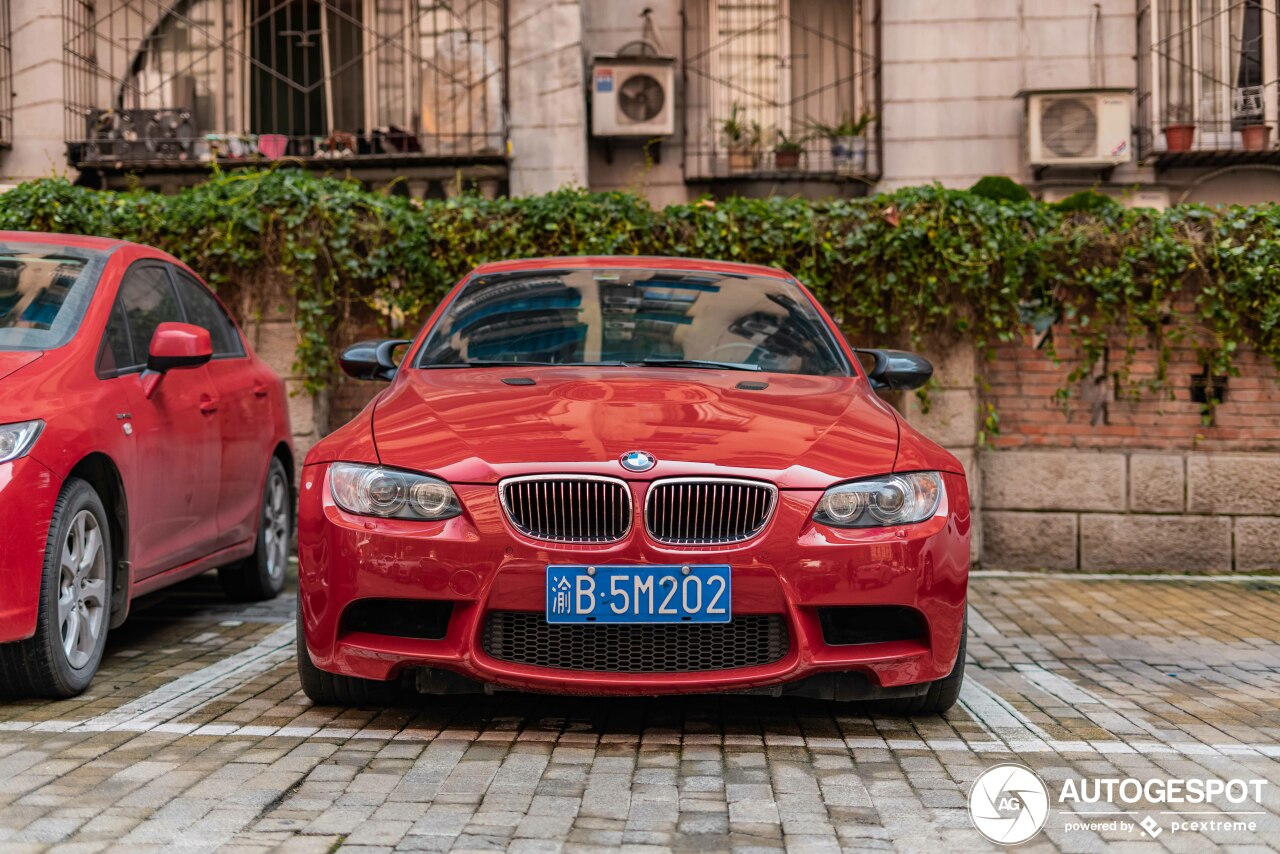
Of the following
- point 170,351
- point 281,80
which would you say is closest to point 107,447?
point 170,351

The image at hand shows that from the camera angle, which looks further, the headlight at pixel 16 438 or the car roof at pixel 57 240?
the car roof at pixel 57 240

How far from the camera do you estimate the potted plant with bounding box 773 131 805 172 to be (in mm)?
14320

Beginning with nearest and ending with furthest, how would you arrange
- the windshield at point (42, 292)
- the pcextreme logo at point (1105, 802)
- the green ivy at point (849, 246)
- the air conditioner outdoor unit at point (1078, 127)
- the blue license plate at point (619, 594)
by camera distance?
the pcextreme logo at point (1105, 802)
the blue license plate at point (619, 594)
the windshield at point (42, 292)
the green ivy at point (849, 246)
the air conditioner outdoor unit at point (1078, 127)

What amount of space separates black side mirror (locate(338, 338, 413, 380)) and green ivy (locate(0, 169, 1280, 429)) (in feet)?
9.02

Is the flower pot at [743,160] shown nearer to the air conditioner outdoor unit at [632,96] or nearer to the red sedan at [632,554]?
the air conditioner outdoor unit at [632,96]

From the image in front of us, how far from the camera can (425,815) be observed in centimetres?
335

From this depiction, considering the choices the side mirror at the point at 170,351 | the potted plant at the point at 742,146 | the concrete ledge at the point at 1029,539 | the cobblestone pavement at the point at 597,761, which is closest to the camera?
the cobblestone pavement at the point at 597,761

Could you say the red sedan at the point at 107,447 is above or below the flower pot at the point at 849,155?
below

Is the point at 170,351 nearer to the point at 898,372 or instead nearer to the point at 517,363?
the point at 517,363

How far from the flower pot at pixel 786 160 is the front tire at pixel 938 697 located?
34.2ft

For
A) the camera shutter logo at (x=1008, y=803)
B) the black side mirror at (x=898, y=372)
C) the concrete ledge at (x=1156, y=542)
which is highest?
the black side mirror at (x=898, y=372)

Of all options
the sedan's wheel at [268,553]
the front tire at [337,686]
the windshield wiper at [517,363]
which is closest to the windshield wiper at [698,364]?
the windshield wiper at [517,363]

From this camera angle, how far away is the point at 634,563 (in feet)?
12.9

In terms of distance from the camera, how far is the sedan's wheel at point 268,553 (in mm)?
7043
